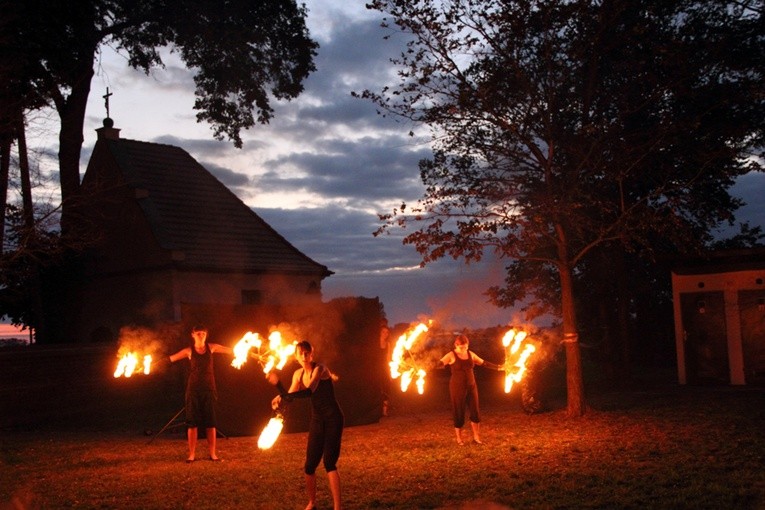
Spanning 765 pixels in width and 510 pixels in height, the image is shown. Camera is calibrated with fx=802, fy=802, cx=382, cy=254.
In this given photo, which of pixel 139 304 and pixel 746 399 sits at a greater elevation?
pixel 139 304

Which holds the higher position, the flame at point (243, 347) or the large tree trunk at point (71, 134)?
the large tree trunk at point (71, 134)

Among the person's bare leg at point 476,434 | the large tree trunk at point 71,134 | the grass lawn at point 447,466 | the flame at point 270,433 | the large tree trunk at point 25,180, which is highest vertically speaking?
the large tree trunk at point 71,134

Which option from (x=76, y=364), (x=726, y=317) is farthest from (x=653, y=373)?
(x=76, y=364)

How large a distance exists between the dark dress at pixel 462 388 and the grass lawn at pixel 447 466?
2.07 ft

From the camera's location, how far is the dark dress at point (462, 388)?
15.2 metres

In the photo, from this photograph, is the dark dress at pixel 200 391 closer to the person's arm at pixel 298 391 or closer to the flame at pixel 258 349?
the flame at pixel 258 349

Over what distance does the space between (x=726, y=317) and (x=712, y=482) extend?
607 inches

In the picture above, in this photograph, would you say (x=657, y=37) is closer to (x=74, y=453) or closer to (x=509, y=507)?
(x=509, y=507)

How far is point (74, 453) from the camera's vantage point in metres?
15.6

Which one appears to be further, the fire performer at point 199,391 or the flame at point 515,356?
the flame at point 515,356

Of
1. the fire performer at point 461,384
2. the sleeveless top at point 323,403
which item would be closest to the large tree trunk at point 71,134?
the fire performer at point 461,384

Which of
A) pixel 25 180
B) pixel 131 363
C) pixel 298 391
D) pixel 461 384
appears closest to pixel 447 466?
pixel 461 384

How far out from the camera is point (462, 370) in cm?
1518

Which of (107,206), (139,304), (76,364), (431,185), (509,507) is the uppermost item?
(107,206)
